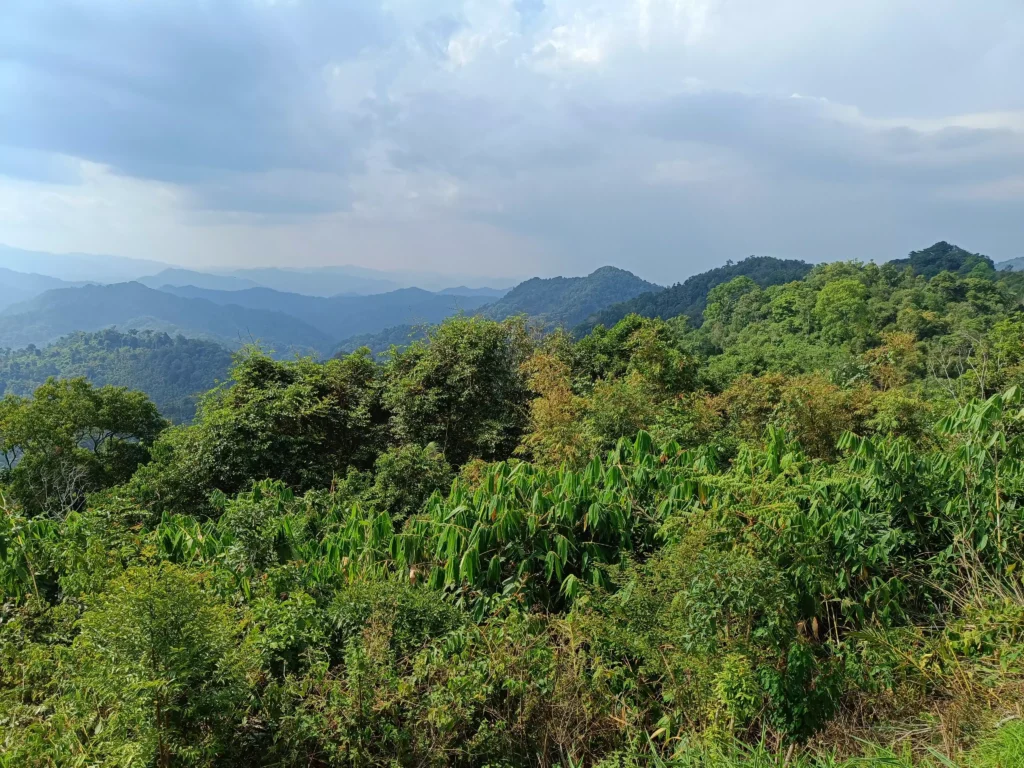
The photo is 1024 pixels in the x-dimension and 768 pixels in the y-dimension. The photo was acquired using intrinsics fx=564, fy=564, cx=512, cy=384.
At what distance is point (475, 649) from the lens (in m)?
2.59

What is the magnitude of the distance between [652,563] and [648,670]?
0.44 meters

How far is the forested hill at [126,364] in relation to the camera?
72.4 meters

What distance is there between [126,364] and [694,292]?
8279cm

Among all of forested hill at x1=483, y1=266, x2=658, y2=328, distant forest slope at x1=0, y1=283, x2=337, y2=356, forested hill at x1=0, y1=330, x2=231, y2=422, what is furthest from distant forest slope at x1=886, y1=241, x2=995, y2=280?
distant forest slope at x1=0, y1=283, x2=337, y2=356

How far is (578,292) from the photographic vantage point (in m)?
150

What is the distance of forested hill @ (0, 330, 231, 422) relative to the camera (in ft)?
237

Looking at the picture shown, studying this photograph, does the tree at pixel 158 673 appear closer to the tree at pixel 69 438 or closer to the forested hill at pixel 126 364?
the tree at pixel 69 438

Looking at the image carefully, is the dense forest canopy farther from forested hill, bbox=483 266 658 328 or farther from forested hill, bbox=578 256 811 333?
forested hill, bbox=483 266 658 328

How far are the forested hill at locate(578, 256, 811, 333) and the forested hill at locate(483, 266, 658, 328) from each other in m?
37.0

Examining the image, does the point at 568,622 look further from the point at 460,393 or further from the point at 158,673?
the point at 460,393

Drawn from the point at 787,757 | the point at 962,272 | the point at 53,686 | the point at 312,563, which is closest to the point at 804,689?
the point at 787,757

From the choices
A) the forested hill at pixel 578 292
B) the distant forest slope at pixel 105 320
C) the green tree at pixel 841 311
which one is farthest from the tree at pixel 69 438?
the distant forest slope at pixel 105 320

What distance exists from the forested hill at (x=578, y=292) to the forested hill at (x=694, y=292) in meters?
37.0

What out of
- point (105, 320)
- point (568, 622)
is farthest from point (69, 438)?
point (105, 320)
